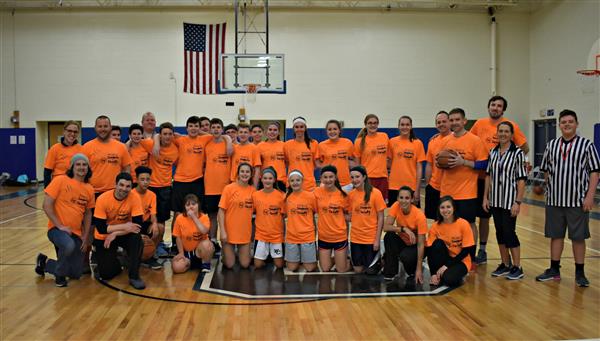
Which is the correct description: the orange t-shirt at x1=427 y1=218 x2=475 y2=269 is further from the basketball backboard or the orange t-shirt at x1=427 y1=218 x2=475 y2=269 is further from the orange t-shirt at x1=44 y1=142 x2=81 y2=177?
the basketball backboard

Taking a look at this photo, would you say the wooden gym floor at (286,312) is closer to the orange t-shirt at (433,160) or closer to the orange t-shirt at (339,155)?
the orange t-shirt at (433,160)

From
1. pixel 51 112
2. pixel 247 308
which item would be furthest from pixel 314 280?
pixel 51 112

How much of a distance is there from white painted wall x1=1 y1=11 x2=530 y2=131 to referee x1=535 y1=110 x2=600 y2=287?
1180 cm

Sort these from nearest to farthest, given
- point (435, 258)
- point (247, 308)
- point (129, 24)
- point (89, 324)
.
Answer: point (89, 324) → point (247, 308) → point (435, 258) → point (129, 24)

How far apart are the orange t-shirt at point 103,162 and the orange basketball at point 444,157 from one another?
11.7 ft

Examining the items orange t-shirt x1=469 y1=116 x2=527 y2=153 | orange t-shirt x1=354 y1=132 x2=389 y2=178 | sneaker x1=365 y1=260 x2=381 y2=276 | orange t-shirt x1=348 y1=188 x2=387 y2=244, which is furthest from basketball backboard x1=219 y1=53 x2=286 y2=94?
sneaker x1=365 y1=260 x2=381 y2=276

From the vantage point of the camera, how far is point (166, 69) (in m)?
15.9

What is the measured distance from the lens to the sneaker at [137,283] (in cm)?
461

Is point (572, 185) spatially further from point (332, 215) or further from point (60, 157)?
point (60, 157)

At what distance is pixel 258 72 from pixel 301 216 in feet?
23.5

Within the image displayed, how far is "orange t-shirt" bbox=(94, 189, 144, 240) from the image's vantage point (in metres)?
4.84

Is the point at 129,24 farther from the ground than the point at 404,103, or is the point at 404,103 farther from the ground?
the point at 129,24

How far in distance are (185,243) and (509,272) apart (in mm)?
3564

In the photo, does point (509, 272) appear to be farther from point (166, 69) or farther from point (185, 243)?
point (166, 69)
